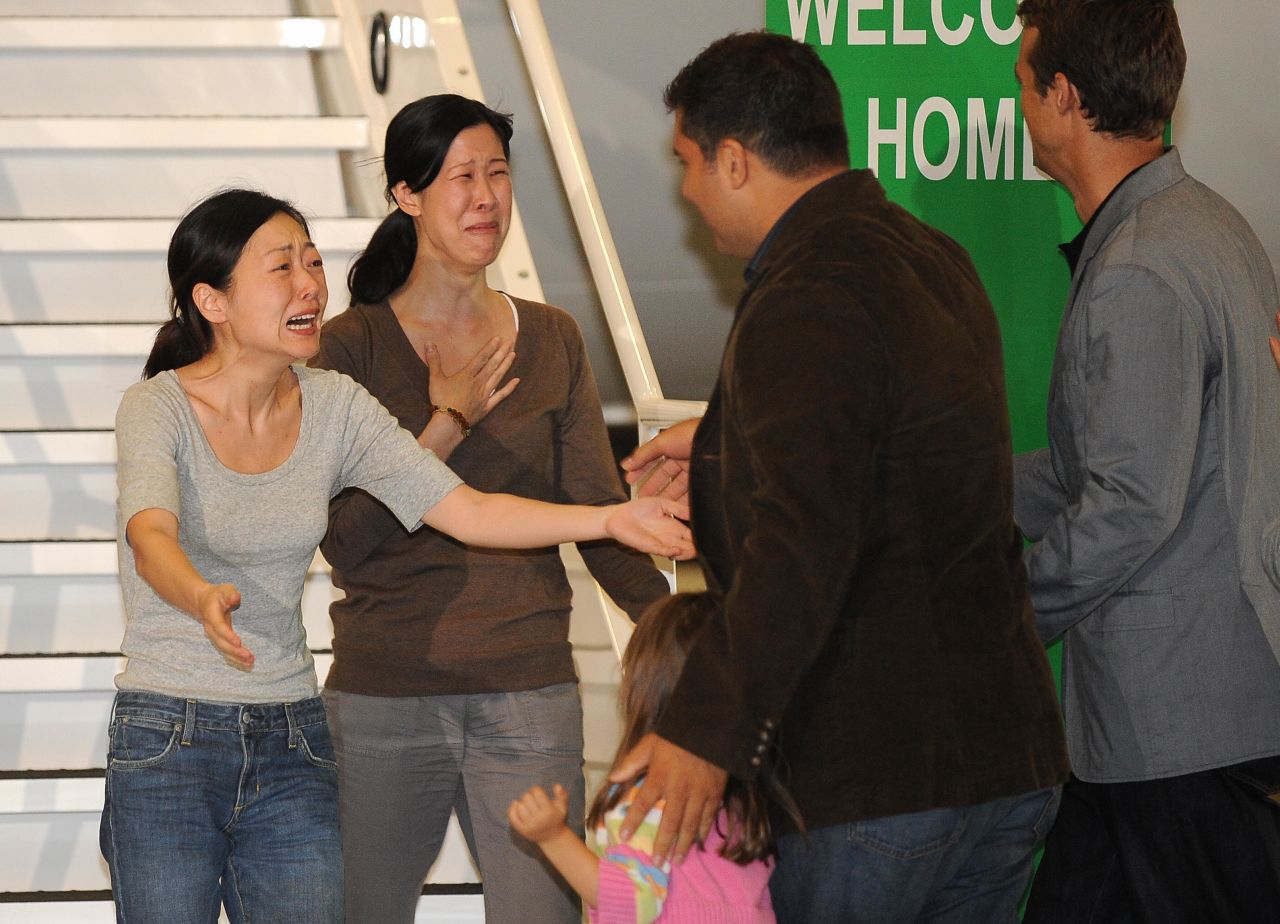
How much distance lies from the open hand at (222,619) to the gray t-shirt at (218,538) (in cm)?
21

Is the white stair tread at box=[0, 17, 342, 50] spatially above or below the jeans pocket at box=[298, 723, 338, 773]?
above

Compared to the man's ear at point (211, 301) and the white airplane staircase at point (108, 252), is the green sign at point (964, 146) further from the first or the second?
the man's ear at point (211, 301)

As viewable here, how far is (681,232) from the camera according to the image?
26.9 ft

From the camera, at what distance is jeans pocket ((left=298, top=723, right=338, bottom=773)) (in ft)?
6.46

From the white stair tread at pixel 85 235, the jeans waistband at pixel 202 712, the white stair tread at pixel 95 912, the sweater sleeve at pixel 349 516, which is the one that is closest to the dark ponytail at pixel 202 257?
the sweater sleeve at pixel 349 516

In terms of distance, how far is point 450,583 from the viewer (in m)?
2.24

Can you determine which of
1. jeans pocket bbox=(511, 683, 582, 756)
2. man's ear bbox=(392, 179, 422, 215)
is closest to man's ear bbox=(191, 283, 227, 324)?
man's ear bbox=(392, 179, 422, 215)

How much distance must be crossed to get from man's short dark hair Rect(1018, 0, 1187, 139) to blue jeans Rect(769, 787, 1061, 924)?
1053 millimetres

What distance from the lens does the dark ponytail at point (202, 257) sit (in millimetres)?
2049

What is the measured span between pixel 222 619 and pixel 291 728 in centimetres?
34

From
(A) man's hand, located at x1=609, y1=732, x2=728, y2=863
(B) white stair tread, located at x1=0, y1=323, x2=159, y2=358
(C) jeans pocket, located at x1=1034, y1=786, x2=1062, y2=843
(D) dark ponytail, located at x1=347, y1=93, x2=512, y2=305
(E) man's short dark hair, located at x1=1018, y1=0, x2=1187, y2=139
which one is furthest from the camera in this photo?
(B) white stair tread, located at x1=0, y1=323, x2=159, y2=358

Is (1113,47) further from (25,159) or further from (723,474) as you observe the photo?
(25,159)

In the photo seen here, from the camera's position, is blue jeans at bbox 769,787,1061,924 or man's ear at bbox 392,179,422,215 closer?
blue jeans at bbox 769,787,1061,924

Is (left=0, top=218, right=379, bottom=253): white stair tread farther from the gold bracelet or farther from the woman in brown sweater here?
the gold bracelet
